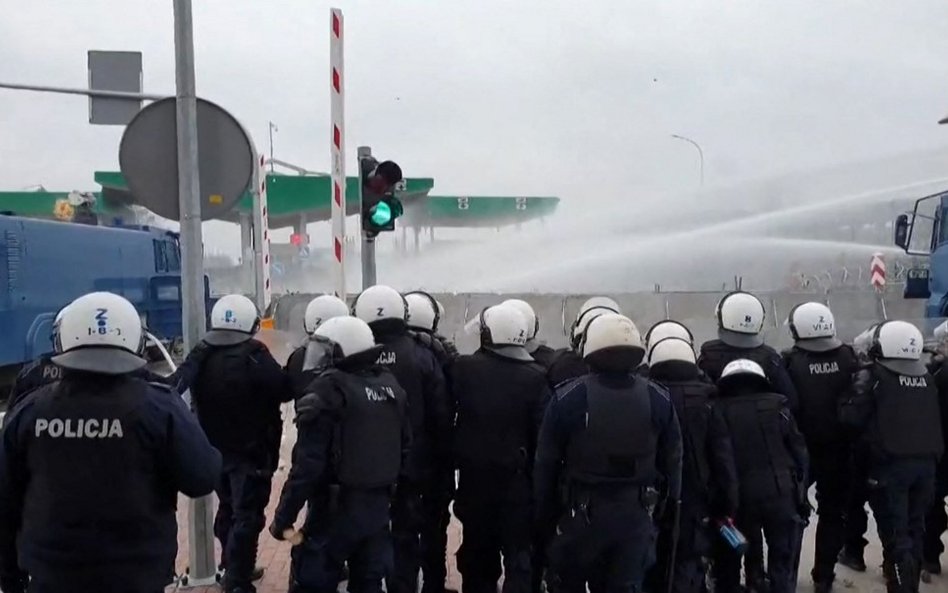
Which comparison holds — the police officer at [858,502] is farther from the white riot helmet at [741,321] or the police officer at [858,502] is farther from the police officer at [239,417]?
the police officer at [239,417]

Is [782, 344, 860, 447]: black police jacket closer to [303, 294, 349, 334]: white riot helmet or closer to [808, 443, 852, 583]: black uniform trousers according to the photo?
[808, 443, 852, 583]: black uniform trousers

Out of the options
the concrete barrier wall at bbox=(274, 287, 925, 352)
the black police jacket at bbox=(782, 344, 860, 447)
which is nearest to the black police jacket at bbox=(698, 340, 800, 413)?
→ the black police jacket at bbox=(782, 344, 860, 447)

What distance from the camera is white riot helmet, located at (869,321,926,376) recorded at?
5.52 meters

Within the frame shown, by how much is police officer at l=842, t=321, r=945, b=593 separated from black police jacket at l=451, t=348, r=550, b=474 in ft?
6.80

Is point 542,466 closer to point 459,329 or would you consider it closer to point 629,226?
point 459,329

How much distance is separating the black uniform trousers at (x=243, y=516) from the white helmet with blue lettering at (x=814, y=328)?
12.1 ft

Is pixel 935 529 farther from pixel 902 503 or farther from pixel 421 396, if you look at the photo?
pixel 421 396

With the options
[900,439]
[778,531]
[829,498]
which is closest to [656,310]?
[829,498]

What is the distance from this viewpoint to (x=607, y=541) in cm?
438

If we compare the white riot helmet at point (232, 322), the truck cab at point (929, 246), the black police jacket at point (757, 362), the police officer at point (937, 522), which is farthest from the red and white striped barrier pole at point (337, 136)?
the truck cab at point (929, 246)

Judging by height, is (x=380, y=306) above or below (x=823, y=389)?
above

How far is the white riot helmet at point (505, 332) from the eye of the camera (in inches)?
209

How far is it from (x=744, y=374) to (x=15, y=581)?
3.88 m

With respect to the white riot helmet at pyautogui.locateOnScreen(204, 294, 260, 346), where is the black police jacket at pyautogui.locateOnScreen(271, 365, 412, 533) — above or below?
below
